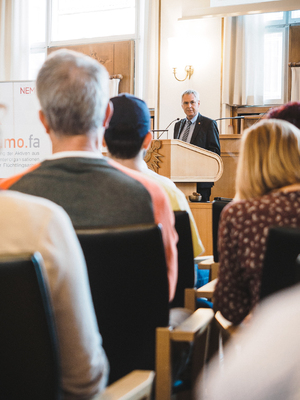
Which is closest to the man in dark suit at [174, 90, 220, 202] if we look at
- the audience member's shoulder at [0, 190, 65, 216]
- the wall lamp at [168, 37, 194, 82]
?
the wall lamp at [168, 37, 194, 82]

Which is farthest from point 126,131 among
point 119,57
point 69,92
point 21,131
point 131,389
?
point 119,57

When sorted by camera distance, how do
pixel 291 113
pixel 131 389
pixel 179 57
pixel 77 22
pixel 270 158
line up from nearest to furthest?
1. pixel 131 389
2. pixel 270 158
3. pixel 291 113
4. pixel 179 57
5. pixel 77 22

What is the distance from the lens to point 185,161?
153 inches

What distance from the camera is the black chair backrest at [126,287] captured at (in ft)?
2.87

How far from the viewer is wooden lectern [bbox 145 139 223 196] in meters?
3.85

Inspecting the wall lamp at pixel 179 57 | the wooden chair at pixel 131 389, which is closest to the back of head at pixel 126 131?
the wooden chair at pixel 131 389

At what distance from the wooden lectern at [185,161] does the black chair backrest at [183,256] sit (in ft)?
7.70

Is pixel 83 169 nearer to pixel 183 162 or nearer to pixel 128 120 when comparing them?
pixel 128 120

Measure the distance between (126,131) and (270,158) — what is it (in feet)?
1.88

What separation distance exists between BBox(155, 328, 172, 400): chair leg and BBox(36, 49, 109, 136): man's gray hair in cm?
55

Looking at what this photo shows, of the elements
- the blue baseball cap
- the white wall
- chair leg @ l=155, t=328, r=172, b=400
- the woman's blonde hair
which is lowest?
chair leg @ l=155, t=328, r=172, b=400

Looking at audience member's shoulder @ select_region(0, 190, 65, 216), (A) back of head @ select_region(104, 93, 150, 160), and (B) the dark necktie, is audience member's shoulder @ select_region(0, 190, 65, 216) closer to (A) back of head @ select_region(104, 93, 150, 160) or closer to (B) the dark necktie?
(A) back of head @ select_region(104, 93, 150, 160)

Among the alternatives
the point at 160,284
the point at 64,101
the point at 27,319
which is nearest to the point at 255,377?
the point at 27,319

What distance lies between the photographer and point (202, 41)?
278 inches
